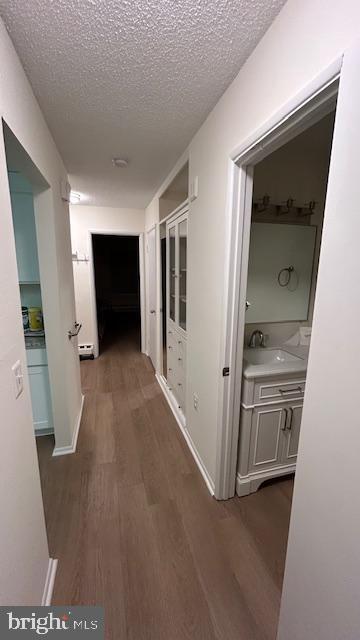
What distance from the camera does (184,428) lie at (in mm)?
2438

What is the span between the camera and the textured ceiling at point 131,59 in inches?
36.9

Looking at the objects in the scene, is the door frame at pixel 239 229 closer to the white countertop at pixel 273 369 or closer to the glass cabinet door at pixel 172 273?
the white countertop at pixel 273 369

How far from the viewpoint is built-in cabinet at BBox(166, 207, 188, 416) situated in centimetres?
249

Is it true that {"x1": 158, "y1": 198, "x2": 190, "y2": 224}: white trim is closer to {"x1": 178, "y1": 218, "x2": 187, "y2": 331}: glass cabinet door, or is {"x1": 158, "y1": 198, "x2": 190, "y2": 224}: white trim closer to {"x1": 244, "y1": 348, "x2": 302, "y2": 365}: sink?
{"x1": 178, "y1": 218, "x2": 187, "y2": 331}: glass cabinet door

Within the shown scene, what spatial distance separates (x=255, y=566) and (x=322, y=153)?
266cm

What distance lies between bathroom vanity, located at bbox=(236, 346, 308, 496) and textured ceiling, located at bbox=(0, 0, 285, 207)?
5.21ft

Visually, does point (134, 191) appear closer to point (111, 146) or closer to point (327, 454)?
point (111, 146)

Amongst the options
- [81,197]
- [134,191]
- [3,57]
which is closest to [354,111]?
[3,57]

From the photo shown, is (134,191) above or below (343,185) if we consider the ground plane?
above

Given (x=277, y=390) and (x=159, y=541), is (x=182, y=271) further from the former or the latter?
(x=159, y=541)

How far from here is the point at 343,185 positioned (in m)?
0.67

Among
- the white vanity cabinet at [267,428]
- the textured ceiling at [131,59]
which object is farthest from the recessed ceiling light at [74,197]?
the white vanity cabinet at [267,428]

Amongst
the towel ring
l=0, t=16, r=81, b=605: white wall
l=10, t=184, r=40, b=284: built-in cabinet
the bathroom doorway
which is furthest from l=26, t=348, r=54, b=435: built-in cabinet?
the towel ring

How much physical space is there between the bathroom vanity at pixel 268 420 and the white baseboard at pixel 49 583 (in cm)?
113
